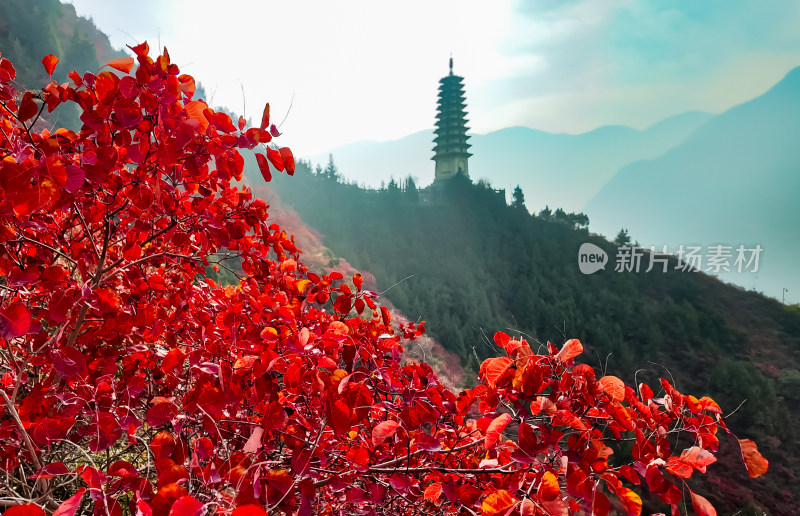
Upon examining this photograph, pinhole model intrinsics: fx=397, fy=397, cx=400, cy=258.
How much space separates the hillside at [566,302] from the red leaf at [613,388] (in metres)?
13.0

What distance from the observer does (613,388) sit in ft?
3.30

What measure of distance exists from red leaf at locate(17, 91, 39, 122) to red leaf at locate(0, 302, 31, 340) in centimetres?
55

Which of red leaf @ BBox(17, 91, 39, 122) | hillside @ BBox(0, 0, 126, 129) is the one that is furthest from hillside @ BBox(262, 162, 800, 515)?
red leaf @ BBox(17, 91, 39, 122)

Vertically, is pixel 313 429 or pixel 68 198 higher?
pixel 68 198

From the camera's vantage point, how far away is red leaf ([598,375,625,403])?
0.99 meters

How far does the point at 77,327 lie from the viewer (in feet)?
4.19

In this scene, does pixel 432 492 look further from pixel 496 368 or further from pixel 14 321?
pixel 14 321

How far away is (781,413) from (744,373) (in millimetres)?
1542

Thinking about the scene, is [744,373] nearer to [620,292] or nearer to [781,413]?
[781,413]

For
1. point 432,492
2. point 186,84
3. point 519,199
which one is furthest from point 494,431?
point 519,199

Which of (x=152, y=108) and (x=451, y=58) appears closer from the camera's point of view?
(x=152, y=108)

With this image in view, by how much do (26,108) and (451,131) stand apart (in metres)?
42.0

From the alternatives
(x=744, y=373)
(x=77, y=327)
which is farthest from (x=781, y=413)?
(x=77, y=327)

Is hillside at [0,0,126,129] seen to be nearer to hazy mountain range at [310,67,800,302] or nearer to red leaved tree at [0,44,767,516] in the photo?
red leaved tree at [0,44,767,516]
